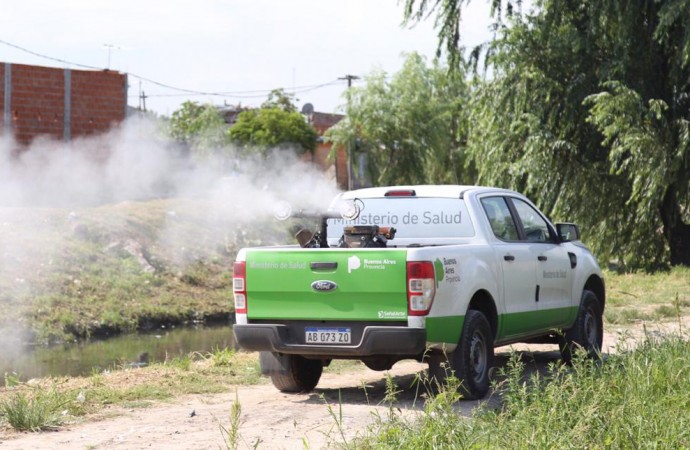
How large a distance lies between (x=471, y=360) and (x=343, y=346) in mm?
1118

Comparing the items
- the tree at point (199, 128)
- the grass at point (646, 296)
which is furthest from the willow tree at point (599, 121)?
the tree at point (199, 128)

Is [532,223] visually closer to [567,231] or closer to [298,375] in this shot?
[567,231]

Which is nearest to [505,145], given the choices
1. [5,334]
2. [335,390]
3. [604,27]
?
[604,27]

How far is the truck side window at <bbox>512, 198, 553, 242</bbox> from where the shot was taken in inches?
414

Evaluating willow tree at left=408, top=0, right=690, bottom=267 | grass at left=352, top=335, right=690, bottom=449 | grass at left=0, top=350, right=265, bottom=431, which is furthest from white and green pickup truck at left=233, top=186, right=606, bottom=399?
willow tree at left=408, top=0, right=690, bottom=267

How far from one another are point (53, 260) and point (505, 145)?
12.4 meters

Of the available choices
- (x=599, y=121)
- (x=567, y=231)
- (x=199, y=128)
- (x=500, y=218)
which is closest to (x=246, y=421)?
(x=500, y=218)

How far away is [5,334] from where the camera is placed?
23.2 meters

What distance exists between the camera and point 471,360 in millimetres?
8891

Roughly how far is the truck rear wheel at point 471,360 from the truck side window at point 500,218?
1043 mm

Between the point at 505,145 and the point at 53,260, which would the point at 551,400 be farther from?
the point at 53,260

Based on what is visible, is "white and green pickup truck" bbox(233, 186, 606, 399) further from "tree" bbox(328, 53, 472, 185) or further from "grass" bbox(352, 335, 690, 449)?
"tree" bbox(328, 53, 472, 185)

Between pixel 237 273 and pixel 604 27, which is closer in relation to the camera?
pixel 237 273

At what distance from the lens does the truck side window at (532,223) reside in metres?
10.5
